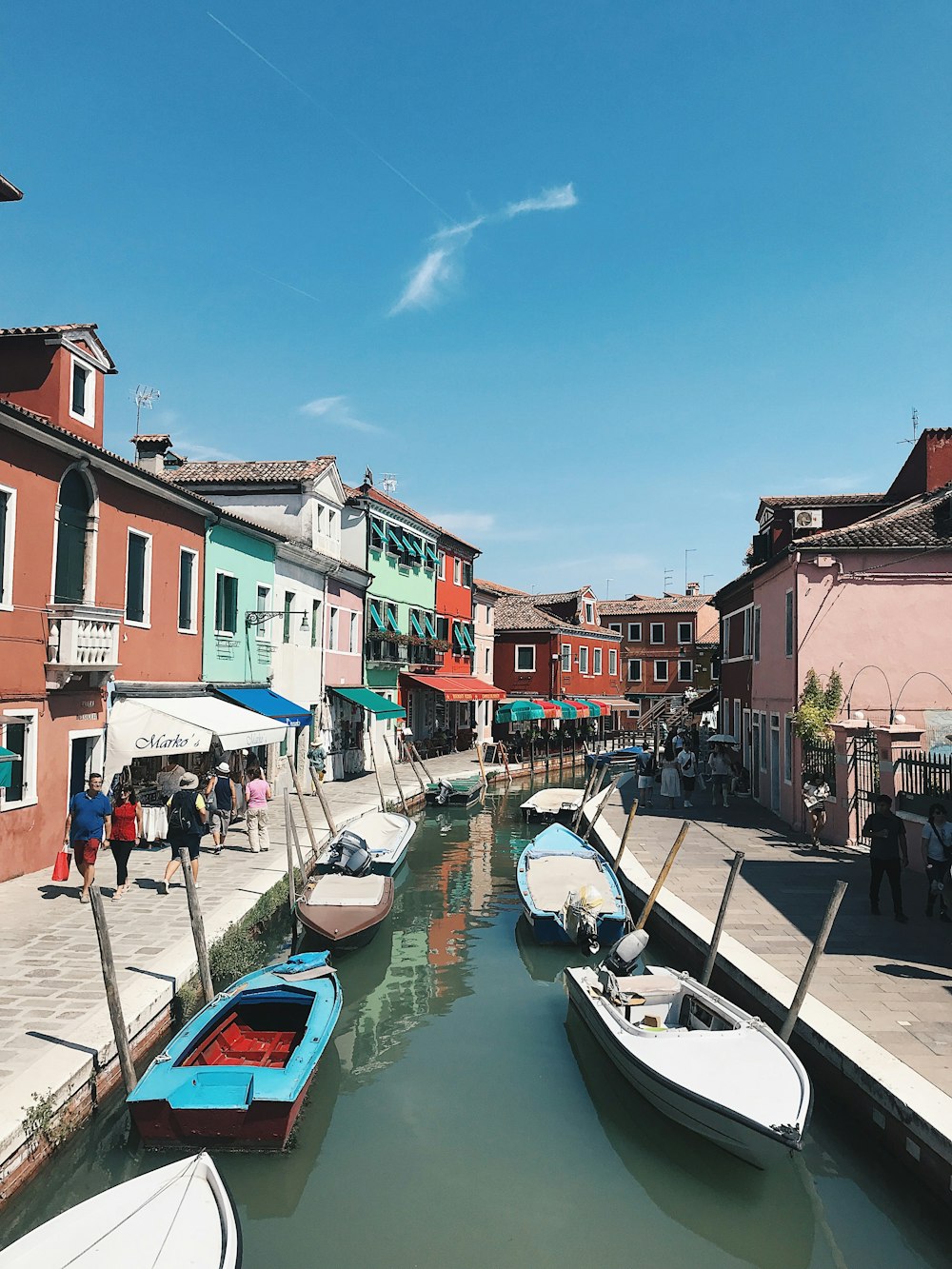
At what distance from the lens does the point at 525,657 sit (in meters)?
49.1

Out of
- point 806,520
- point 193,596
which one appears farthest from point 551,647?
point 193,596

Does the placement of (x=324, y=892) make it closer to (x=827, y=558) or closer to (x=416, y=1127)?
(x=416, y=1127)

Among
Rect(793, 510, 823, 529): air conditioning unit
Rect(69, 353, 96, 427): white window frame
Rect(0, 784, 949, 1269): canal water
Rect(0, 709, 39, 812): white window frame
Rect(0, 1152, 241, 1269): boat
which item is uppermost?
Rect(69, 353, 96, 427): white window frame

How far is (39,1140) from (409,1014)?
16.8 ft

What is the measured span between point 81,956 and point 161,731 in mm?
6144

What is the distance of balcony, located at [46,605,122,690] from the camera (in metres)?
14.0

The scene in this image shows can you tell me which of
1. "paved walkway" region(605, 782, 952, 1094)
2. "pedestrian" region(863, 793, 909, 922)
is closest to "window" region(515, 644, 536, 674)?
"paved walkway" region(605, 782, 952, 1094)

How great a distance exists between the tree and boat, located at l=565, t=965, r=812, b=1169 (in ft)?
34.3

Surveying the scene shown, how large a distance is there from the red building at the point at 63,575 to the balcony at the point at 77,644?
0.06ft

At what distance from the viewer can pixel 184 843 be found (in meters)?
12.6

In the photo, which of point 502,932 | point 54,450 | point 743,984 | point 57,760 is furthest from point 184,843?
point 743,984

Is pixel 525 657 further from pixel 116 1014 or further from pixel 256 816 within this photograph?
pixel 116 1014

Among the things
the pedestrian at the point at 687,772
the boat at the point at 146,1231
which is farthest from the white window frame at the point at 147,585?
the pedestrian at the point at 687,772

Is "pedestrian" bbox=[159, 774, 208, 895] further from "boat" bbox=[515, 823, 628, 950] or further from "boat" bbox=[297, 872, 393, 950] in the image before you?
"boat" bbox=[515, 823, 628, 950]
